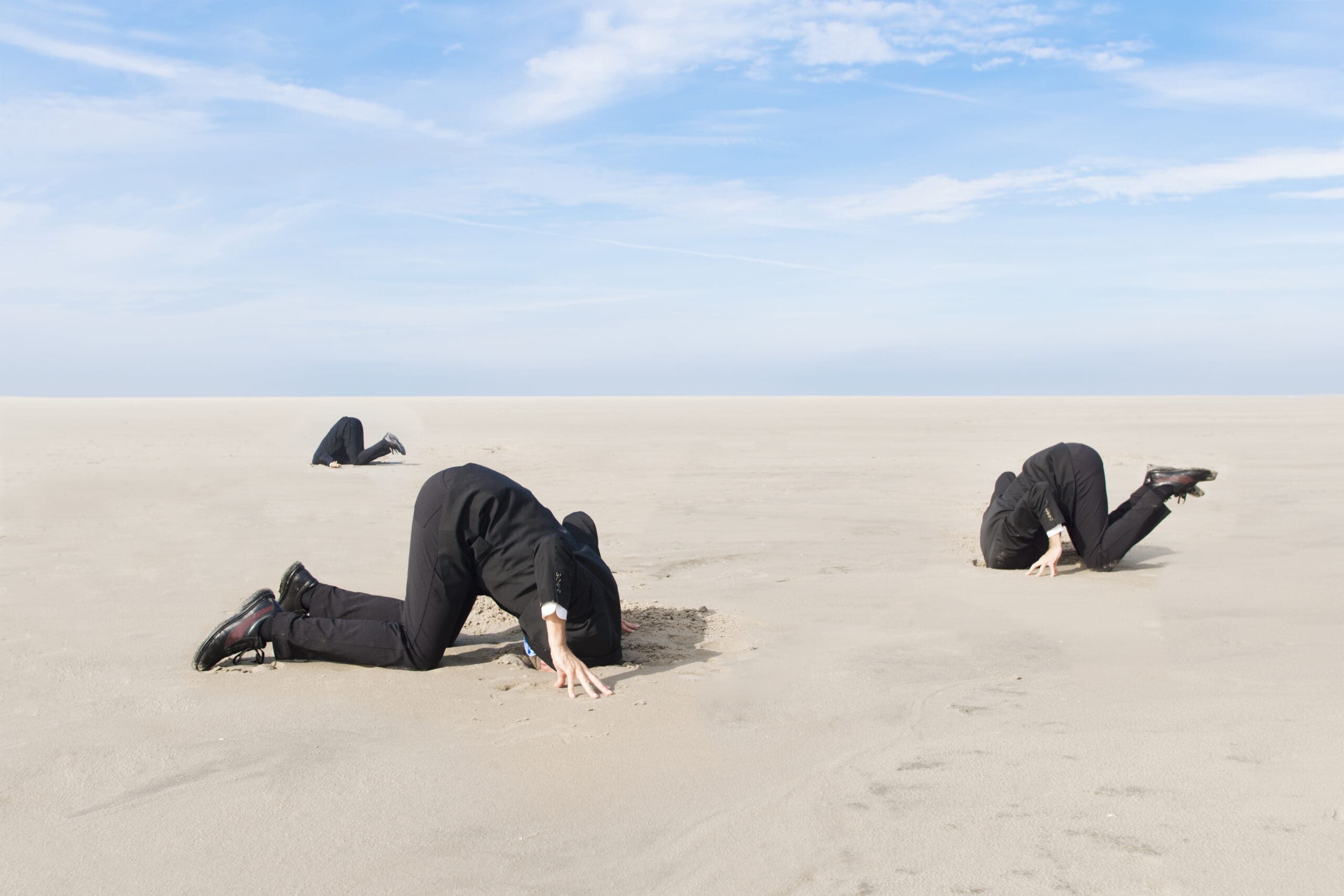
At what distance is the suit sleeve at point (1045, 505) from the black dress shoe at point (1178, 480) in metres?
0.72

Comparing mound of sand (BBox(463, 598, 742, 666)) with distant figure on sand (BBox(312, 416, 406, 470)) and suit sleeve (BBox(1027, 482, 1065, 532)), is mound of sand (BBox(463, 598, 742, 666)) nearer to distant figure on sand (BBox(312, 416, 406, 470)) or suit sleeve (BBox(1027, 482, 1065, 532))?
suit sleeve (BBox(1027, 482, 1065, 532))

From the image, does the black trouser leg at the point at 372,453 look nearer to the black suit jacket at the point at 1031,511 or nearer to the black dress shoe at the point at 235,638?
the black suit jacket at the point at 1031,511

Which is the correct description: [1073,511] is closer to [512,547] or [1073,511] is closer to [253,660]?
[512,547]

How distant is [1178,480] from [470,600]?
193 inches

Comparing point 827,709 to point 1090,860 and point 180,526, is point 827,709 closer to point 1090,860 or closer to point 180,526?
point 1090,860

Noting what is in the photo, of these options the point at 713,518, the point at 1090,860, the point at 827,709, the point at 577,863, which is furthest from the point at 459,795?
the point at 713,518

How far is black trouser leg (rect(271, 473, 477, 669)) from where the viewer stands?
171 inches

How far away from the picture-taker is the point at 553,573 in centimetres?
414

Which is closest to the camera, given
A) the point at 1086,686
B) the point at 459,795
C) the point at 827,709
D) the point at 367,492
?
the point at 459,795

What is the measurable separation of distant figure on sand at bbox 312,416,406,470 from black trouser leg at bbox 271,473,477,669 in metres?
11.6

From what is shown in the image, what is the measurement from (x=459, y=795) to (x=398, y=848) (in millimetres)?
375

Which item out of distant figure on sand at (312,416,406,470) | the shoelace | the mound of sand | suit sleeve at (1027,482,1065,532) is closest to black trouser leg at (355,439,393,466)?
distant figure on sand at (312,416,406,470)

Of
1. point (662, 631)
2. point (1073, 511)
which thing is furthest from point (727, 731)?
point (1073, 511)

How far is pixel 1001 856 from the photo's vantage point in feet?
9.13
